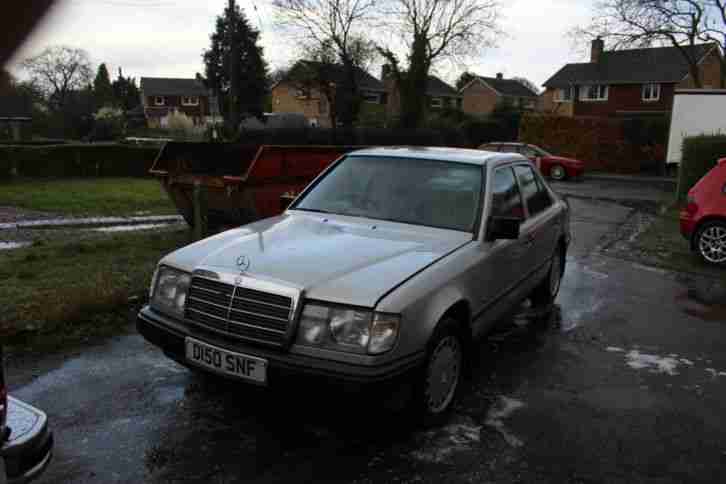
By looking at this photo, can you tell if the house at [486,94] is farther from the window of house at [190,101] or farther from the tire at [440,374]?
the tire at [440,374]

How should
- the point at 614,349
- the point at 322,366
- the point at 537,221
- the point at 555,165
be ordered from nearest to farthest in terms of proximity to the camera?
the point at 322,366 → the point at 614,349 → the point at 537,221 → the point at 555,165

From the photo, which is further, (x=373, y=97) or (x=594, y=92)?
(x=373, y=97)

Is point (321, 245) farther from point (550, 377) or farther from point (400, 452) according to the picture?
point (550, 377)

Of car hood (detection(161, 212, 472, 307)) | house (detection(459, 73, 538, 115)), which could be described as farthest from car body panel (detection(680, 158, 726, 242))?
house (detection(459, 73, 538, 115))

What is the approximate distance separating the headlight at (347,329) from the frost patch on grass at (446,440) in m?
0.75

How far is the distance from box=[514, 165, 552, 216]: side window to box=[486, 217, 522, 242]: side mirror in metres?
1.15

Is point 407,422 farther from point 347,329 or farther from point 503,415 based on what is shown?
point 347,329

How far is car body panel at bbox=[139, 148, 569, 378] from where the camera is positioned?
130 inches

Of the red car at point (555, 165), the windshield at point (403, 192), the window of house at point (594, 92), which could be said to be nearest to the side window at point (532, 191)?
the windshield at point (403, 192)

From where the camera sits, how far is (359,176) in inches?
201

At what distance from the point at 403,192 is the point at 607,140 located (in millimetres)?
27324

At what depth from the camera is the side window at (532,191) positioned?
18.3 ft

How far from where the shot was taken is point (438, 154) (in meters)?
5.19

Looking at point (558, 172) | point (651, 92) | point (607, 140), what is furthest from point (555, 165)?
point (651, 92)
